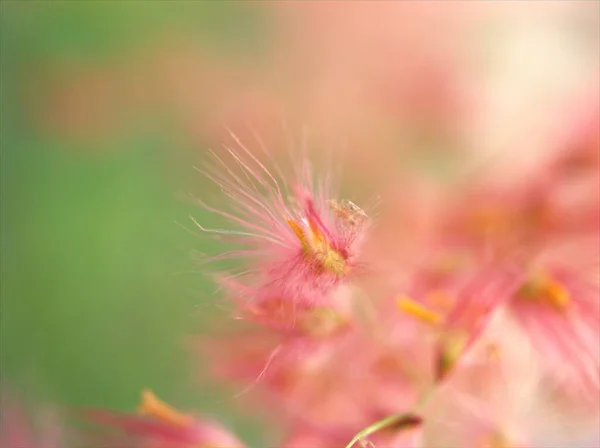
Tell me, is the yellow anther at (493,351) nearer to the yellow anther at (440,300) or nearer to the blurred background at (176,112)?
the yellow anther at (440,300)

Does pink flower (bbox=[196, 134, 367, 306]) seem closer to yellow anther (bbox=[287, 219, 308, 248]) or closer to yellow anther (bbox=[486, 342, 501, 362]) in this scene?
yellow anther (bbox=[287, 219, 308, 248])

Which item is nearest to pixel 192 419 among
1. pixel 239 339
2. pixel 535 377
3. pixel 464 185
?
pixel 239 339

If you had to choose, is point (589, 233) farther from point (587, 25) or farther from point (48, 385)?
point (48, 385)

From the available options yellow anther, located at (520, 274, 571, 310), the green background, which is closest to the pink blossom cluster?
yellow anther, located at (520, 274, 571, 310)

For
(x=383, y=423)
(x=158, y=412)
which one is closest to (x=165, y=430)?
(x=158, y=412)

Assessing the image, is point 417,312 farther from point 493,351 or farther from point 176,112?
point 176,112

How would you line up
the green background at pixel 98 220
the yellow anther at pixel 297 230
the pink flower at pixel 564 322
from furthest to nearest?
the green background at pixel 98 220, the pink flower at pixel 564 322, the yellow anther at pixel 297 230

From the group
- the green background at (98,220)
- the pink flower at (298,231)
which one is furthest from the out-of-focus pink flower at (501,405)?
the green background at (98,220)

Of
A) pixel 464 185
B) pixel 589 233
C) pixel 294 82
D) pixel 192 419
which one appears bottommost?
pixel 192 419
